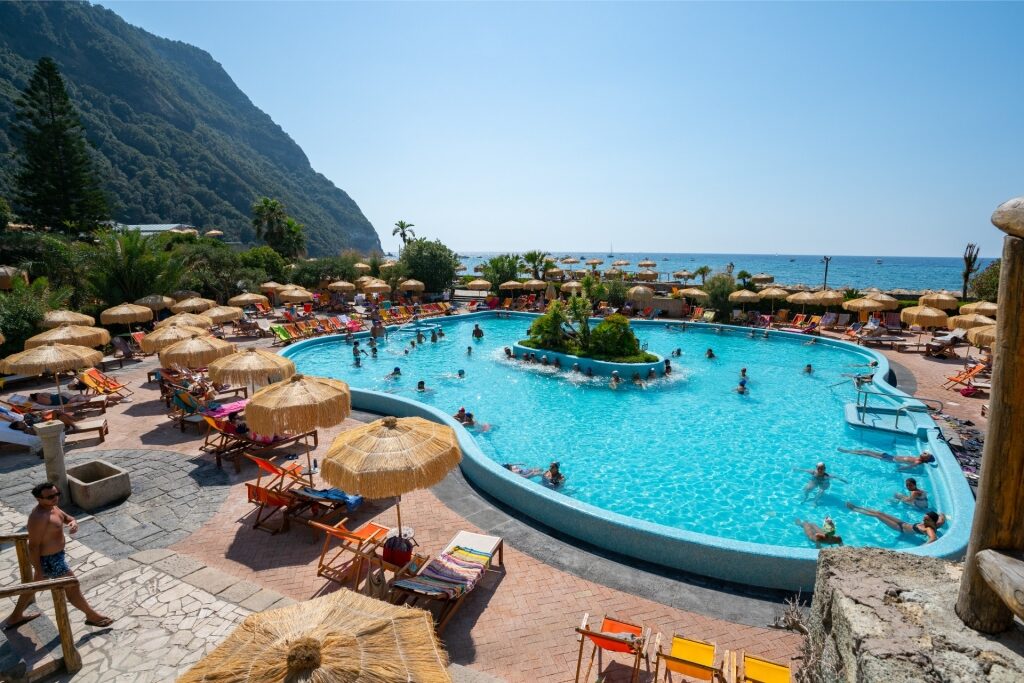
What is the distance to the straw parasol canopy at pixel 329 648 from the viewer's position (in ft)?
8.75

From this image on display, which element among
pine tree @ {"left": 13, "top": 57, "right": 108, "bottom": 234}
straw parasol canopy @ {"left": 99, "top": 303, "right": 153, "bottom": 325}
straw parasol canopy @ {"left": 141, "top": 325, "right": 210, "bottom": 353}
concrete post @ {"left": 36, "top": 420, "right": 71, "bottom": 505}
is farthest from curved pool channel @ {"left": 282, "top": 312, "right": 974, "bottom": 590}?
pine tree @ {"left": 13, "top": 57, "right": 108, "bottom": 234}

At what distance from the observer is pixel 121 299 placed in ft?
62.6

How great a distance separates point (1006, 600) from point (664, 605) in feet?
11.6

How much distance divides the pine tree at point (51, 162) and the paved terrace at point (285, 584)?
27.0 meters

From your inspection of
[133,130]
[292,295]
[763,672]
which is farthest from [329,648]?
[133,130]

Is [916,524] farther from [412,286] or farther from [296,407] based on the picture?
[412,286]

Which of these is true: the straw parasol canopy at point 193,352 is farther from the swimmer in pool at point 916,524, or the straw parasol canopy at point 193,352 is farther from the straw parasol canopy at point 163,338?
the swimmer in pool at point 916,524

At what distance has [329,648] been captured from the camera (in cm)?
277

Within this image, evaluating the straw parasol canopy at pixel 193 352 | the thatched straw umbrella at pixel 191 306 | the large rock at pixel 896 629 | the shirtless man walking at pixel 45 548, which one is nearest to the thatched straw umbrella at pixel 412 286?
the thatched straw umbrella at pixel 191 306

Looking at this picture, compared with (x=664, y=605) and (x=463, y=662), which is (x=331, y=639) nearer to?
(x=463, y=662)

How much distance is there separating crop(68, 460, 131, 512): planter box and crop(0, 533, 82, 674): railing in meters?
2.68

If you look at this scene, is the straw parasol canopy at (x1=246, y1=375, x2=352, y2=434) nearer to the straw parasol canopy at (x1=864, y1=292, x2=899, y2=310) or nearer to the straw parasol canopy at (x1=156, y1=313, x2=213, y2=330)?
the straw parasol canopy at (x1=156, y1=313, x2=213, y2=330)

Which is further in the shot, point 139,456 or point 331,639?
point 139,456

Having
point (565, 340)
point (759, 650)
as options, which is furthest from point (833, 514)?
point (565, 340)
